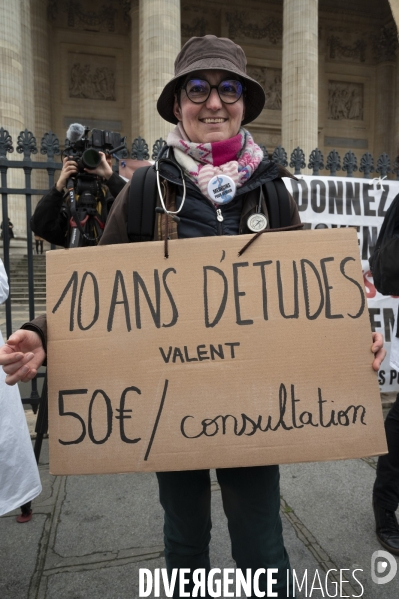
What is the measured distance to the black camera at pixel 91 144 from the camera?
2.79 m

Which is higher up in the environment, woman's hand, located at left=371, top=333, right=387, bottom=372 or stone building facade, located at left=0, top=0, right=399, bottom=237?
stone building facade, located at left=0, top=0, right=399, bottom=237

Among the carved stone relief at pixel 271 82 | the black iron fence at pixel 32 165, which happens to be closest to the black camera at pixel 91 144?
the black iron fence at pixel 32 165

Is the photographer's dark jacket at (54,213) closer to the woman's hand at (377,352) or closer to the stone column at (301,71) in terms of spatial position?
the woman's hand at (377,352)

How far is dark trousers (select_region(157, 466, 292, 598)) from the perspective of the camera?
1359mm

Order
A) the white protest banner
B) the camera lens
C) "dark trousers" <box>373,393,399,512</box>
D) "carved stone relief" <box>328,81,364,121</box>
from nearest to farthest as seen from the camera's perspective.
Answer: "dark trousers" <box>373,393,399,512</box> < the camera lens < the white protest banner < "carved stone relief" <box>328,81,364,121</box>

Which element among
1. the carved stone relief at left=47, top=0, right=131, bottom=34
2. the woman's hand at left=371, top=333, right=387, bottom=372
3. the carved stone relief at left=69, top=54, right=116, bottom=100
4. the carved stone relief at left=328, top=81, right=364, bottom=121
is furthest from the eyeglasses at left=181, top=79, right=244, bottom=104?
the carved stone relief at left=328, top=81, right=364, bottom=121

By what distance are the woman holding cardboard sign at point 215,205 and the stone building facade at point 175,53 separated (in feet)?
46.6

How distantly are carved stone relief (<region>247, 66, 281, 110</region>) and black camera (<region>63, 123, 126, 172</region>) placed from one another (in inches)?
812

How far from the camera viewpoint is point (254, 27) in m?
21.5

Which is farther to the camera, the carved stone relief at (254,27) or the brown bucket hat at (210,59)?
the carved stone relief at (254,27)

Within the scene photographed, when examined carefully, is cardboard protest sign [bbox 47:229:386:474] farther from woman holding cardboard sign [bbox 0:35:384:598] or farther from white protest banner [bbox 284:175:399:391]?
white protest banner [bbox 284:175:399:391]

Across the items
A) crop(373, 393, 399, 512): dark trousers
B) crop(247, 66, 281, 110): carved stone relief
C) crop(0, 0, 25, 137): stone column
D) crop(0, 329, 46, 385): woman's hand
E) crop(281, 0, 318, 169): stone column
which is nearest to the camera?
crop(0, 329, 46, 385): woman's hand

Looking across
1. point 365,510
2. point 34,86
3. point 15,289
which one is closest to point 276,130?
point 34,86

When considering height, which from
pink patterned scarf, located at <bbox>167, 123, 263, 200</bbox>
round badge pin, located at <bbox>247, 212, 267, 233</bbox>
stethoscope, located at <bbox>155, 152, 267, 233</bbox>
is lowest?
round badge pin, located at <bbox>247, 212, 267, 233</bbox>
